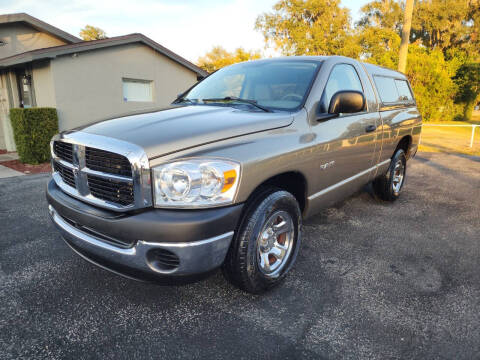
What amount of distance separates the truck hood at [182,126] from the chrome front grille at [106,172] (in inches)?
3.2

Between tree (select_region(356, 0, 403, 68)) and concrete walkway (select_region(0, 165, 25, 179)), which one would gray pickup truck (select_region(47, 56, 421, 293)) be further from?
tree (select_region(356, 0, 403, 68))

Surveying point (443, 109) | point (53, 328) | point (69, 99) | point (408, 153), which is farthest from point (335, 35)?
point (53, 328)

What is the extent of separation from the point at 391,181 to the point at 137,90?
9976 millimetres

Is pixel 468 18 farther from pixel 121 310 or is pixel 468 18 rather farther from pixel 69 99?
pixel 121 310

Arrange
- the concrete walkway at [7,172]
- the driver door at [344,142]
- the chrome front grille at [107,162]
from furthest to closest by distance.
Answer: the concrete walkway at [7,172]
the driver door at [344,142]
the chrome front grille at [107,162]

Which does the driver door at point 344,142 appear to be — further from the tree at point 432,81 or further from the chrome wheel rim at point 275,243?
the tree at point 432,81

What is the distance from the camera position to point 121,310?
2.37 metres

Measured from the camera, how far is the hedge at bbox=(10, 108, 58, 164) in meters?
8.15

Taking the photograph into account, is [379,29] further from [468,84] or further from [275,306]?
[275,306]

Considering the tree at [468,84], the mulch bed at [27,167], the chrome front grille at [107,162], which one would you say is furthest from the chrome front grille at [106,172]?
the tree at [468,84]

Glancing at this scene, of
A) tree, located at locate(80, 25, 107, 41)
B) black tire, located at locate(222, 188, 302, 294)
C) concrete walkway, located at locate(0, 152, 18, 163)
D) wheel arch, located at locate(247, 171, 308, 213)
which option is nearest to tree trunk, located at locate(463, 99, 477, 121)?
wheel arch, located at locate(247, 171, 308, 213)

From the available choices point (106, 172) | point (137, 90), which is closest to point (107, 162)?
point (106, 172)

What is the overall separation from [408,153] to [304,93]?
3.13 metres

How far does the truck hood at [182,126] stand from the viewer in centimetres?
204
